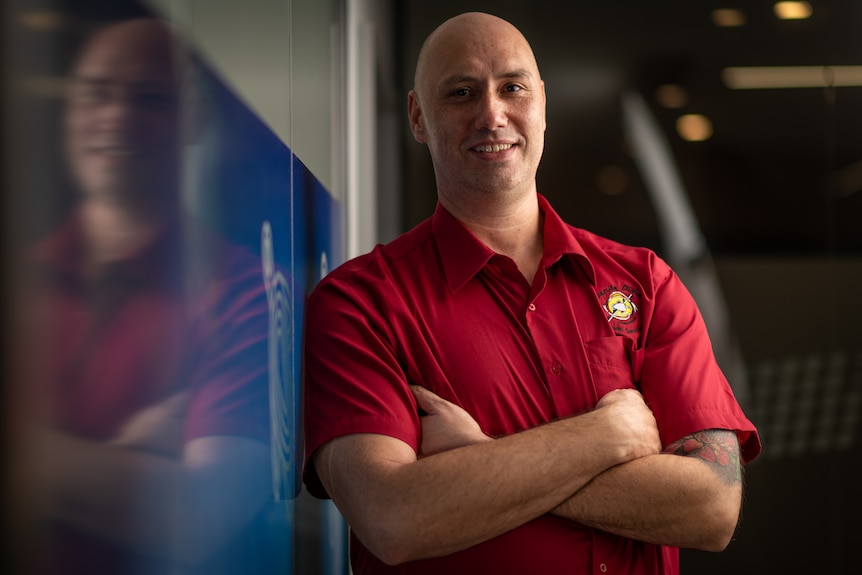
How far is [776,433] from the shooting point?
10.9 feet

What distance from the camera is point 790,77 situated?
3.30 meters

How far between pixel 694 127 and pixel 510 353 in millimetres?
2005

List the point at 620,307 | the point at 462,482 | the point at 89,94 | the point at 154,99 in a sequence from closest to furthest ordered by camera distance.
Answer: the point at 89,94 → the point at 154,99 → the point at 462,482 → the point at 620,307

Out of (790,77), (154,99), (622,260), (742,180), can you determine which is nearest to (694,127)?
(742,180)

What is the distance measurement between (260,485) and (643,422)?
2.18 ft

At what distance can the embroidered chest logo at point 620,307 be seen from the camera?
1.71 meters

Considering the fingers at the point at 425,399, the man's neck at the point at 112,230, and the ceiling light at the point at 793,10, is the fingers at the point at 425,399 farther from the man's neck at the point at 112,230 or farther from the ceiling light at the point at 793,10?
the ceiling light at the point at 793,10

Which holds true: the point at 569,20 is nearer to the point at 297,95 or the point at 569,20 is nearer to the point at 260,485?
the point at 297,95

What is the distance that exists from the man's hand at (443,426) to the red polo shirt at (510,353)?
0.08 ft

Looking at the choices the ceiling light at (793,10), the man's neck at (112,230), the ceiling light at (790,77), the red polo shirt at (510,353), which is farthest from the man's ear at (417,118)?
the ceiling light at (793,10)

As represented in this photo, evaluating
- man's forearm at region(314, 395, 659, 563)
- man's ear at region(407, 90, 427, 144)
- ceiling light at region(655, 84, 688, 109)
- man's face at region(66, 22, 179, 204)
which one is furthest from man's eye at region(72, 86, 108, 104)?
ceiling light at region(655, 84, 688, 109)

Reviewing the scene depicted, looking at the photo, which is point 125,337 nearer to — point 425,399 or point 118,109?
point 118,109

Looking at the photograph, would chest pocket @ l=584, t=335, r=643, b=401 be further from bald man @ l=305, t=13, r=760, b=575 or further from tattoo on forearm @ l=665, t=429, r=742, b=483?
tattoo on forearm @ l=665, t=429, r=742, b=483

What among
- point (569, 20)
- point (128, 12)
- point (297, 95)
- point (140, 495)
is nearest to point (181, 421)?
point (140, 495)
